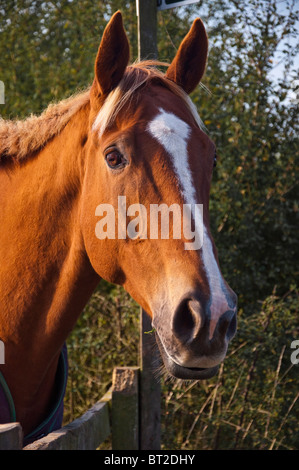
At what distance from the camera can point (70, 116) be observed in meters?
2.54

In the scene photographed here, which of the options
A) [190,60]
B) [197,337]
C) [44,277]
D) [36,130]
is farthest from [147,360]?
[190,60]

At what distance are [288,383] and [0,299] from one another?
2.82 meters

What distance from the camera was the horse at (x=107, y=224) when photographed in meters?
1.84

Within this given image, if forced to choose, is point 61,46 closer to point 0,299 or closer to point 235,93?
point 235,93

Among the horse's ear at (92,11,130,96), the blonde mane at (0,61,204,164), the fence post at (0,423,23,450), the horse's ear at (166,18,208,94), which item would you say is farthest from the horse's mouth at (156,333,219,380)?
the horse's ear at (166,18,208,94)

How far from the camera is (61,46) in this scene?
6.14 metres

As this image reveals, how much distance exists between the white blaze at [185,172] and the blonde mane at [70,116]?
0.67 feet

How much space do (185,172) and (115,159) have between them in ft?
1.07

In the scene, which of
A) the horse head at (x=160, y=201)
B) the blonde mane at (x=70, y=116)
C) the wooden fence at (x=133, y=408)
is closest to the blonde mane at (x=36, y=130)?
the blonde mane at (x=70, y=116)

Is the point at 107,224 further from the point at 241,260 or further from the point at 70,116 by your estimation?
the point at 241,260

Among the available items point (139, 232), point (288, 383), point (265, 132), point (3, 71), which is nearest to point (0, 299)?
point (139, 232)

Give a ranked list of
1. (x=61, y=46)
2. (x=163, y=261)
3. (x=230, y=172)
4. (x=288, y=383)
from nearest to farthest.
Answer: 1. (x=163, y=261)
2. (x=288, y=383)
3. (x=230, y=172)
4. (x=61, y=46)

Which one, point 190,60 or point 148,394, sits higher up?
point 190,60

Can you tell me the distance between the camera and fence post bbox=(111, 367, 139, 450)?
343cm
